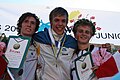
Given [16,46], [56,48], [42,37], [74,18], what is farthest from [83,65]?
[74,18]

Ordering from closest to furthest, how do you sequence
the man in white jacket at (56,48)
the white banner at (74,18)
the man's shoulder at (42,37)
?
Answer: the man in white jacket at (56,48) → the man's shoulder at (42,37) → the white banner at (74,18)

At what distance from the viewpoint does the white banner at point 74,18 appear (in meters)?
5.07

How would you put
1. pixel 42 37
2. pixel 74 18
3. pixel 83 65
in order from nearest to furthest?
pixel 83 65 → pixel 42 37 → pixel 74 18

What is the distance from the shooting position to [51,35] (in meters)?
3.09

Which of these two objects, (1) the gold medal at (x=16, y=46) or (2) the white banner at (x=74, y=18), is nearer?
(1) the gold medal at (x=16, y=46)

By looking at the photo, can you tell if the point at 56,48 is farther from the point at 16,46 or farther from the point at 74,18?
the point at 74,18

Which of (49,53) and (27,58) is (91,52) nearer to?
(49,53)

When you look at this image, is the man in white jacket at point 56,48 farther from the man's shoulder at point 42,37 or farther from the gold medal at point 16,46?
the gold medal at point 16,46

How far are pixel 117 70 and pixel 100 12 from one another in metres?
2.75

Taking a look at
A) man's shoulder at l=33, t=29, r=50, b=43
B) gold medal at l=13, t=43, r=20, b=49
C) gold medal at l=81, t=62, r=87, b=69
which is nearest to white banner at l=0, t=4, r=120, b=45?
man's shoulder at l=33, t=29, r=50, b=43

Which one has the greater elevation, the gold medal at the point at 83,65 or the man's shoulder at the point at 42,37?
the man's shoulder at the point at 42,37

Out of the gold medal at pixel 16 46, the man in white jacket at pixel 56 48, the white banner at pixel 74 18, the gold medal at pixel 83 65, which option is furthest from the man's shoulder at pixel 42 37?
the white banner at pixel 74 18

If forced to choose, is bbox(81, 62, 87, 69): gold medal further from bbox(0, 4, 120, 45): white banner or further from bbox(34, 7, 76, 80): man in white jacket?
bbox(0, 4, 120, 45): white banner

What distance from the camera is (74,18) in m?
5.30
